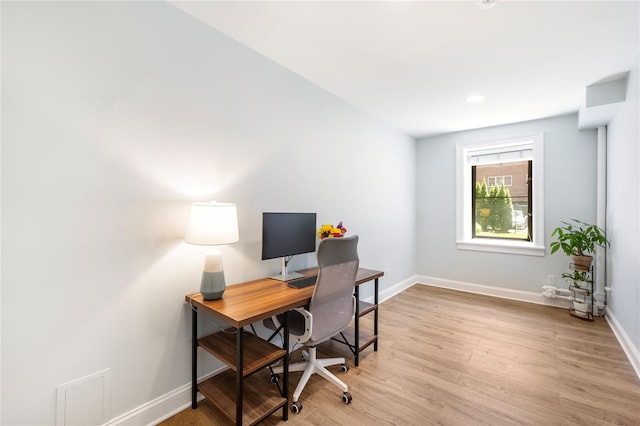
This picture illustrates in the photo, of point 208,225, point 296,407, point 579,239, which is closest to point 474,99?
point 579,239

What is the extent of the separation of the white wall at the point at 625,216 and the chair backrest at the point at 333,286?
2316mm

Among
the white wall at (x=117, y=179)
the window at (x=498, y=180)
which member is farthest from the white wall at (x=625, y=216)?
the white wall at (x=117, y=179)

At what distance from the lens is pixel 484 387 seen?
6.75 ft

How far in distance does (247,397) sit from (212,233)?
1.03 m

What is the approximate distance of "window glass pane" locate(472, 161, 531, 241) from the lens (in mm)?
4090

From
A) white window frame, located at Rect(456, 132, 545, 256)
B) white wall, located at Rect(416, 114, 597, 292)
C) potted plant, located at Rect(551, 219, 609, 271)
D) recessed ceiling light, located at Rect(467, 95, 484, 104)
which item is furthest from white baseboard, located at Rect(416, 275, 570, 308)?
recessed ceiling light, located at Rect(467, 95, 484, 104)

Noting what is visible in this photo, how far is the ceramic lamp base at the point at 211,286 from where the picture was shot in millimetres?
1706

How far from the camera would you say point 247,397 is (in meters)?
1.73

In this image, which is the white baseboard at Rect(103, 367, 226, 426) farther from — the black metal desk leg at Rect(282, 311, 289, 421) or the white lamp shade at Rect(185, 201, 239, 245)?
the white lamp shade at Rect(185, 201, 239, 245)

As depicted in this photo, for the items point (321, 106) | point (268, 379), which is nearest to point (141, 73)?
point (321, 106)

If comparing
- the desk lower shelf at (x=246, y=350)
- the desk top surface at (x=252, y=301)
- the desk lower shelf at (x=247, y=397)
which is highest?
the desk top surface at (x=252, y=301)

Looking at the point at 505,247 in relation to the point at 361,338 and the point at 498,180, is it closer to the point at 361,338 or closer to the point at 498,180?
the point at 498,180

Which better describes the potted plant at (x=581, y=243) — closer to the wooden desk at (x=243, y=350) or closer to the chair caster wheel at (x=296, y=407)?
the wooden desk at (x=243, y=350)

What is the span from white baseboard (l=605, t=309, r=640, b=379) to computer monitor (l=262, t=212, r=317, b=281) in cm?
273
